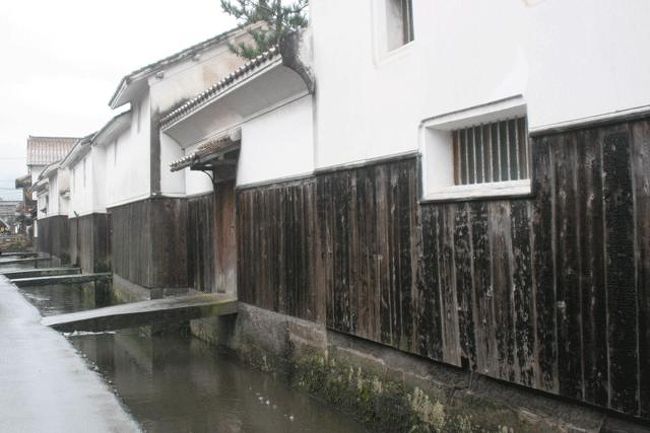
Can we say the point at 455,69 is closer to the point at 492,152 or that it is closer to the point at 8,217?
the point at 492,152

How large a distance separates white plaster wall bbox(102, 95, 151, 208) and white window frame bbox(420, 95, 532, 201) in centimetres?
1018

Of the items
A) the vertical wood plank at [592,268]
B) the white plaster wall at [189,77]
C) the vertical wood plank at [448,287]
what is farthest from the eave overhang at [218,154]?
the vertical wood plank at [592,268]

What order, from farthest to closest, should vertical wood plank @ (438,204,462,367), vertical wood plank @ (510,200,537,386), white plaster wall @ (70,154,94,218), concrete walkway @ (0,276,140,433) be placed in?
white plaster wall @ (70,154,94,218), vertical wood plank @ (438,204,462,367), vertical wood plank @ (510,200,537,386), concrete walkway @ (0,276,140,433)

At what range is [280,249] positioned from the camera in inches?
383

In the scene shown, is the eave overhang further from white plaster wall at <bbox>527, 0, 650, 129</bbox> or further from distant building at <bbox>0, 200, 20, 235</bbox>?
distant building at <bbox>0, 200, 20, 235</bbox>

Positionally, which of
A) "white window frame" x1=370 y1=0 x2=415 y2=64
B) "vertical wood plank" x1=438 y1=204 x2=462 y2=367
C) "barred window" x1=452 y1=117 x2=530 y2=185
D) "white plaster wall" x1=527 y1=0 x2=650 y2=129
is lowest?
"vertical wood plank" x1=438 y1=204 x2=462 y2=367

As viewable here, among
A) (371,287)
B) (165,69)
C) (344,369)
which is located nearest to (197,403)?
(344,369)

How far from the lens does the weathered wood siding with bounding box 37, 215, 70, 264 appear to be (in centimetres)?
3180

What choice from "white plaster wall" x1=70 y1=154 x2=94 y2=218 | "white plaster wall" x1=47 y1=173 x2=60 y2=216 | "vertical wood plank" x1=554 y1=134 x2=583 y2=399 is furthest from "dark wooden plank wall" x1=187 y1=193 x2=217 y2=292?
"white plaster wall" x1=47 y1=173 x2=60 y2=216

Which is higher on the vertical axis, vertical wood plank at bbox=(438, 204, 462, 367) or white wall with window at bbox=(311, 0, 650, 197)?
white wall with window at bbox=(311, 0, 650, 197)

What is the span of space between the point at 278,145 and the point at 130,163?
9067 mm

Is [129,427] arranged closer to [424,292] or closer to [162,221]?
[424,292]

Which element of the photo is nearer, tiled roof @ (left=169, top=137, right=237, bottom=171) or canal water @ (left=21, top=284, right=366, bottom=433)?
canal water @ (left=21, top=284, right=366, bottom=433)

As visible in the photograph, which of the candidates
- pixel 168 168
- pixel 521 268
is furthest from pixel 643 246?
pixel 168 168
